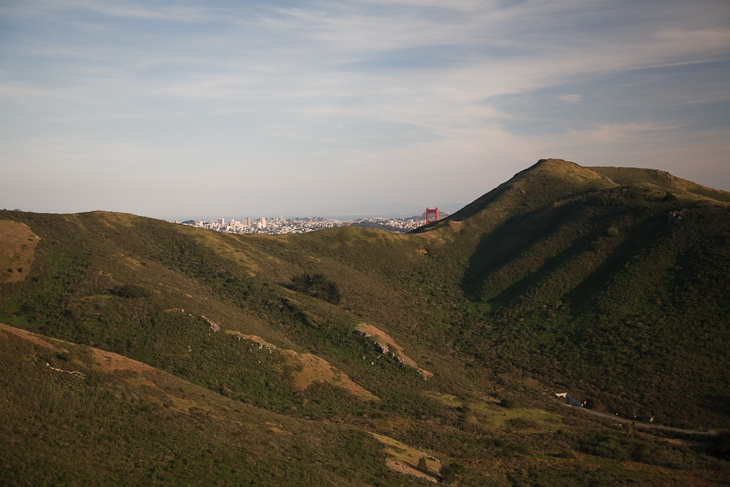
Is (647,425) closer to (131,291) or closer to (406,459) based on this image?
(406,459)

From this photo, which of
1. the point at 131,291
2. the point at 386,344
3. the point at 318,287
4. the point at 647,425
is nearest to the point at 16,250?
→ the point at 131,291

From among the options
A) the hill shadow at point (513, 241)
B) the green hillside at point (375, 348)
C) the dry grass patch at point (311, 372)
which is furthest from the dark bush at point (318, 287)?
the hill shadow at point (513, 241)

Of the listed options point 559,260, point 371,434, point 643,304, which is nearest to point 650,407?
point 643,304

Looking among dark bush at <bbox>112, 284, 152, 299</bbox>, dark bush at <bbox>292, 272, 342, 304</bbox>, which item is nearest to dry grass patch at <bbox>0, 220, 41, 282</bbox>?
dark bush at <bbox>112, 284, 152, 299</bbox>

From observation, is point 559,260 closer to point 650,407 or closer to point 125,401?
point 650,407

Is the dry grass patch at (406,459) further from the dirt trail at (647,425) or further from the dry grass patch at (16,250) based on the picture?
the dry grass patch at (16,250)

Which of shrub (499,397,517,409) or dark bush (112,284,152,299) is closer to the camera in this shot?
dark bush (112,284,152,299)

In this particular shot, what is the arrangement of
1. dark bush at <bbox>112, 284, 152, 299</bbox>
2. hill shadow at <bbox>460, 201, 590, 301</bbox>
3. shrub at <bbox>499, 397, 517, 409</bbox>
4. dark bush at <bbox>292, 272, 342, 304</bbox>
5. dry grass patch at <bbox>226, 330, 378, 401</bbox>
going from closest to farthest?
dry grass patch at <bbox>226, 330, 378, 401</bbox> → dark bush at <bbox>112, 284, 152, 299</bbox> → shrub at <bbox>499, 397, 517, 409</bbox> → dark bush at <bbox>292, 272, 342, 304</bbox> → hill shadow at <bbox>460, 201, 590, 301</bbox>

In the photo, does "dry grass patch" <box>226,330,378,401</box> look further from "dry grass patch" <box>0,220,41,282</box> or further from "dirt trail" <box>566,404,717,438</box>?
"dirt trail" <box>566,404,717,438</box>
